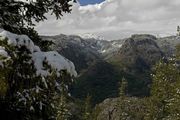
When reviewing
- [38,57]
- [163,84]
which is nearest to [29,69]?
[38,57]

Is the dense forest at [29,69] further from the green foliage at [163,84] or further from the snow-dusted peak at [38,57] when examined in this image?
the green foliage at [163,84]

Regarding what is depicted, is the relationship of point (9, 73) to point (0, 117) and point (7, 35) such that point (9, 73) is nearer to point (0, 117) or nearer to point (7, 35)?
point (7, 35)

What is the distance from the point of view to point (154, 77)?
204ft

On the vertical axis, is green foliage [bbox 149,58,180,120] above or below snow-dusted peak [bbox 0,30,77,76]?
below

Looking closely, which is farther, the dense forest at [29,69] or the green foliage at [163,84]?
the green foliage at [163,84]

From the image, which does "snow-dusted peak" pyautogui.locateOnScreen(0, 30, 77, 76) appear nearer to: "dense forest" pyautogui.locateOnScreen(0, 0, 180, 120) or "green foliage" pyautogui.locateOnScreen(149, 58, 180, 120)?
"dense forest" pyautogui.locateOnScreen(0, 0, 180, 120)

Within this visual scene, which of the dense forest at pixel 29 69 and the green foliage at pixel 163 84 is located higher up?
the dense forest at pixel 29 69

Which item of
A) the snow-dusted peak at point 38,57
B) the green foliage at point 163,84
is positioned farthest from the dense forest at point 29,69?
the green foliage at point 163,84

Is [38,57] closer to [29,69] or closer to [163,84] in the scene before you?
[29,69]

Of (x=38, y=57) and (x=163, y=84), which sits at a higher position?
(x=38, y=57)

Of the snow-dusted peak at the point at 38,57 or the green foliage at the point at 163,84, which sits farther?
the green foliage at the point at 163,84

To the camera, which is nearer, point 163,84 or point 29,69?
point 29,69

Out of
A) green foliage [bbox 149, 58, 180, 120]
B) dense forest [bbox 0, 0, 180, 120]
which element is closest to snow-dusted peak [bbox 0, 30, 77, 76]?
dense forest [bbox 0, 0, 180, 120]

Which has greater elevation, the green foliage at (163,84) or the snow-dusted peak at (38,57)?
the snow-dusted peak at (38,57)
